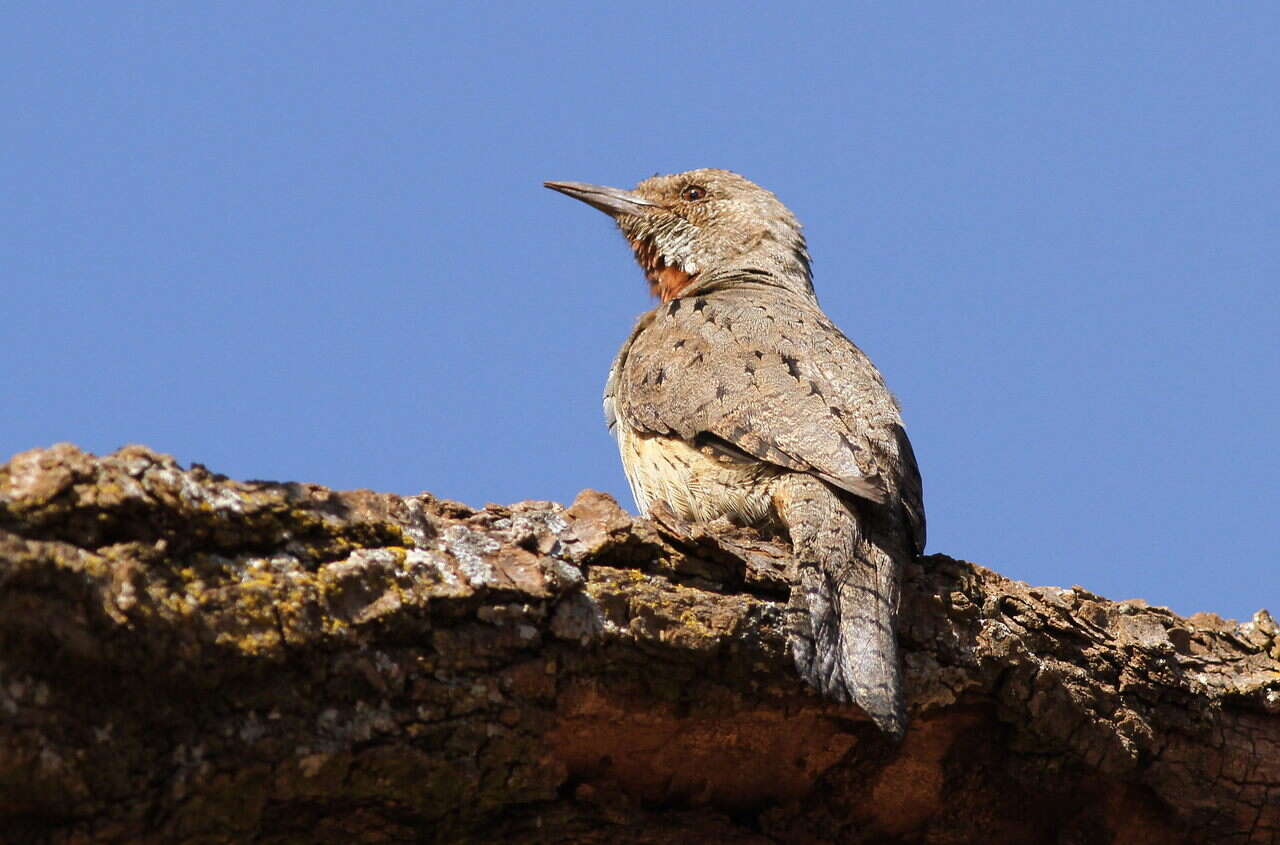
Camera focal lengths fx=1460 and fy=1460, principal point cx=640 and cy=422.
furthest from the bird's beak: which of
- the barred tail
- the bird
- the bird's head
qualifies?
the barred tail

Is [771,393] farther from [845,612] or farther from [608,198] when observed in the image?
[608,198]

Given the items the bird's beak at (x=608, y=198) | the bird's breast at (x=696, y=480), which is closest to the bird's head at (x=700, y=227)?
the bird's beak at (x=608, y=198)

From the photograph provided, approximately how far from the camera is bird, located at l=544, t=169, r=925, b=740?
5.89m

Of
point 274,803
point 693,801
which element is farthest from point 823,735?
point 274,803

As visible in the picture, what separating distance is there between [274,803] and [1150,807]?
4.03m

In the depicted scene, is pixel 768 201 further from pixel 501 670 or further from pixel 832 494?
pixel 501 670

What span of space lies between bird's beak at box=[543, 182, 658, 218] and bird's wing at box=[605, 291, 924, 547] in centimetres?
248

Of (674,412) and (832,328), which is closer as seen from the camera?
(674,412)

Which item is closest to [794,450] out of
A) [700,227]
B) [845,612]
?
[845,612]

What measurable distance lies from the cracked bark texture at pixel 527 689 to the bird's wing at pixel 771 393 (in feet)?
2.23

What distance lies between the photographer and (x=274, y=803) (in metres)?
4.88

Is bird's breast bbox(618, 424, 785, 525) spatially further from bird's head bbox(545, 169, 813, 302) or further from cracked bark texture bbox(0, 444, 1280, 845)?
bird's head bbox(545, 169, 813, 302)

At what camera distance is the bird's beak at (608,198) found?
11266 millimetres

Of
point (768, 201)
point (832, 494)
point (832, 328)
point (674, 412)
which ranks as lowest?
point (832, 494)
